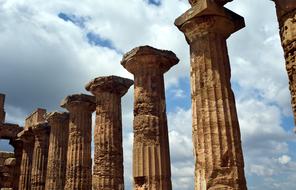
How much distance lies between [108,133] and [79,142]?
2852 millimetres

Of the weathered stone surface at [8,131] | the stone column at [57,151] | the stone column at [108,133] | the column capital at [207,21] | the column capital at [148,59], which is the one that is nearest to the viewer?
the column capital at [207,21]

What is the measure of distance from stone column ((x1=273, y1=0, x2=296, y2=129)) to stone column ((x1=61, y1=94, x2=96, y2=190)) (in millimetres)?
13850

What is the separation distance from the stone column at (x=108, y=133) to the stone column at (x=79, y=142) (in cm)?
212

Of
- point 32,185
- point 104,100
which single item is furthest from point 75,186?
point 32,185

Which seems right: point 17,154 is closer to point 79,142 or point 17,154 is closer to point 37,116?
point 37,116

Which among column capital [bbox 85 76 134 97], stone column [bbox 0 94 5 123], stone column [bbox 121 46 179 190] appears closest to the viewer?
stone column [bbox 121 46 179 190]

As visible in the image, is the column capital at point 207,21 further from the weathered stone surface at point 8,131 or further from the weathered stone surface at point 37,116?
the weathered stone surface at point 8,131

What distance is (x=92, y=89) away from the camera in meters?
18.7

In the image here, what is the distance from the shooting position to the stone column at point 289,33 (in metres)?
7.63

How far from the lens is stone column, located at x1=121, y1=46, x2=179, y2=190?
14.1 metres

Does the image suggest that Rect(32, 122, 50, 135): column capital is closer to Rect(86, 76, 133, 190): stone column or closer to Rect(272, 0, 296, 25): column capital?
Rect(86, 76, 133, 190): stone column

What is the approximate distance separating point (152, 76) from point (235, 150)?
6.02 metres

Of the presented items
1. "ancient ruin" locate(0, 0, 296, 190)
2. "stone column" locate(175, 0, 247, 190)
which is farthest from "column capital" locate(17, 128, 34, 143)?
"stone column" locate(175, 0, 247, 190)

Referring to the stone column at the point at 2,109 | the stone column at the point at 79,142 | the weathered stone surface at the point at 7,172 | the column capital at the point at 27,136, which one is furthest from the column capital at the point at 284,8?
the weathered stone surface at the point at 7,172
